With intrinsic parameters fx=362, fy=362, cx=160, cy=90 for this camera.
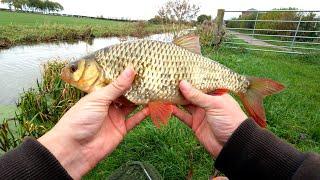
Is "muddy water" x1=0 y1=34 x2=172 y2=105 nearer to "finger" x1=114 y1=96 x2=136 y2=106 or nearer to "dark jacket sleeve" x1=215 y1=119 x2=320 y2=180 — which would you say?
"finger" x1=114 y1=96 x2=136 y2=106

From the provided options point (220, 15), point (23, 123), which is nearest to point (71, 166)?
point (23, 123)

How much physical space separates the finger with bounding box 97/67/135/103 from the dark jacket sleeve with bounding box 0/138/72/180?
547mm

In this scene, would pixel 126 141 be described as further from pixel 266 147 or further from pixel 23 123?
pixel 266 147

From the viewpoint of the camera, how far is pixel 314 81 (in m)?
8.83

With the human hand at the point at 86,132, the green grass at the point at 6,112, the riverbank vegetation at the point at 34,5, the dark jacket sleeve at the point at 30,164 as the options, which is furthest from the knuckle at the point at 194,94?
the riverbank vegetation at the point at 34,5

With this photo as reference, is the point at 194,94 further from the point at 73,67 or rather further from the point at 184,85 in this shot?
the point at 73,67

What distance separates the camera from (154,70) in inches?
87.8

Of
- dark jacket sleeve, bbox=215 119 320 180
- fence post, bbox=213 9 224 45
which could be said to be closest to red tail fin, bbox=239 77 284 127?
dark jacket sleeve, bbox=215 119 320 180

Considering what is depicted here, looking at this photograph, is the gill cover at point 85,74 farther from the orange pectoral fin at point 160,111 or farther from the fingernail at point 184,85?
the fingernail at point 184,85

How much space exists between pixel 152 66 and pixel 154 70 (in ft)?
0.09

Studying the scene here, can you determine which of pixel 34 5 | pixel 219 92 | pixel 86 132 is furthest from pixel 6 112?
pixel 34 5

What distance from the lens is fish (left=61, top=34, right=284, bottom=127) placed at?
7.35ft

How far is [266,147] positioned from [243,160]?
161 mm

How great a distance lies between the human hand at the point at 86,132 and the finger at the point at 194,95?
13.1 inches
